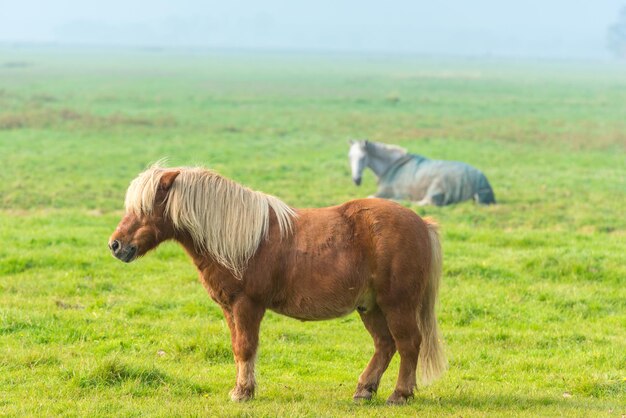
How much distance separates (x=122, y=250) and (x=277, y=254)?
1.20 m

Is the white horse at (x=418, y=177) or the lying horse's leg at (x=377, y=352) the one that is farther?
the white horse at (x=418, y=177)

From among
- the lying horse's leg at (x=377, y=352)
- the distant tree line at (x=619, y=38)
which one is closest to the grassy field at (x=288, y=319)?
the lying horse's leg at (x=377, y=352)

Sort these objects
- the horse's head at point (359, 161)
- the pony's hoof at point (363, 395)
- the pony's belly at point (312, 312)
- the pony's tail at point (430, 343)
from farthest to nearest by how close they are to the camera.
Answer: the horse's head at point (359, 161)
the pony's tail at point (430, 343)
the pony's hoof at point (363, 395)
the pony's belly at point (312, 312)

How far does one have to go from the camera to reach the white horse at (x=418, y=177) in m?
→ 19.1

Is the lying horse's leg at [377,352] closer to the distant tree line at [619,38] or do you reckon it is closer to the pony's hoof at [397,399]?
the pony's hoof at [397,399]

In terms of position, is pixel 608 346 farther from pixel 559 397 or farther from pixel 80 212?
pixel 80 212

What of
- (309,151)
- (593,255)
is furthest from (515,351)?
(309,151)

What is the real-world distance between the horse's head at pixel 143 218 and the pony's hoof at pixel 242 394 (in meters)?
1.31

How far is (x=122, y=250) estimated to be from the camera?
686cm

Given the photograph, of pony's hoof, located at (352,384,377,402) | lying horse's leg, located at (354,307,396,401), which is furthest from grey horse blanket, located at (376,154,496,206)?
pony's hoof, located at (352,384,377,402)

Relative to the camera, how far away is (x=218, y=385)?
7.45m

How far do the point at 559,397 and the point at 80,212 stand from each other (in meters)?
11.7

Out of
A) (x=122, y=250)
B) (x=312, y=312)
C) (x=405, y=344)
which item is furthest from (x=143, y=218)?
(x=405, y=344)

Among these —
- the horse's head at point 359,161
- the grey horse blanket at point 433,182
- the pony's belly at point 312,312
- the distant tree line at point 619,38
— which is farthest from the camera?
the distant tree line at point 619,38
